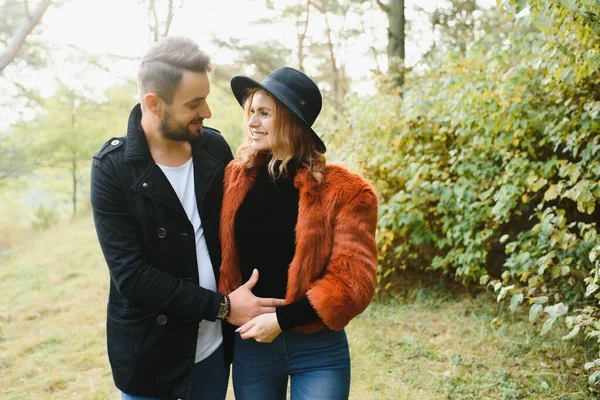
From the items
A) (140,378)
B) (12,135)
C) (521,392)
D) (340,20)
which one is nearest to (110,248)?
(140,378)

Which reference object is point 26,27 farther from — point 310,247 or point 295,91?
point 310,247

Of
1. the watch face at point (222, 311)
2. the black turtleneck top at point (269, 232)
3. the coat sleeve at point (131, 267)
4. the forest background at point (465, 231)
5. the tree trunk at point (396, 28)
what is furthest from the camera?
the tree trunk at point (396, 28)

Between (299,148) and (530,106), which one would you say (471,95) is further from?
(299,148)

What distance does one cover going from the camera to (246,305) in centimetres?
203

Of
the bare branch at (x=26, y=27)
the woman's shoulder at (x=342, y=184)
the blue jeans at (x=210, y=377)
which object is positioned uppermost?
the bare branch at (x=26, y=27)

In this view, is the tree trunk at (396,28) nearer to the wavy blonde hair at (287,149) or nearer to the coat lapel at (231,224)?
the wavy blonde hair at (287,149)

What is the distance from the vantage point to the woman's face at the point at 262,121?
2.16 metres

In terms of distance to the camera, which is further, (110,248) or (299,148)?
(299,148)

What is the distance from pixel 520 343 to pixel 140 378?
11.2ft

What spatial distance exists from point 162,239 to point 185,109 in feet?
1.79

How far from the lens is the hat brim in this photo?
206 centimetres

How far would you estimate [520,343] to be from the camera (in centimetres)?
429

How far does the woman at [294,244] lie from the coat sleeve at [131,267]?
20 cm

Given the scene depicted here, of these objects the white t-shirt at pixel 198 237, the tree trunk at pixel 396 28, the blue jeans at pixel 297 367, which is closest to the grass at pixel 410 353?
the blue jeans at pixel 297 367
